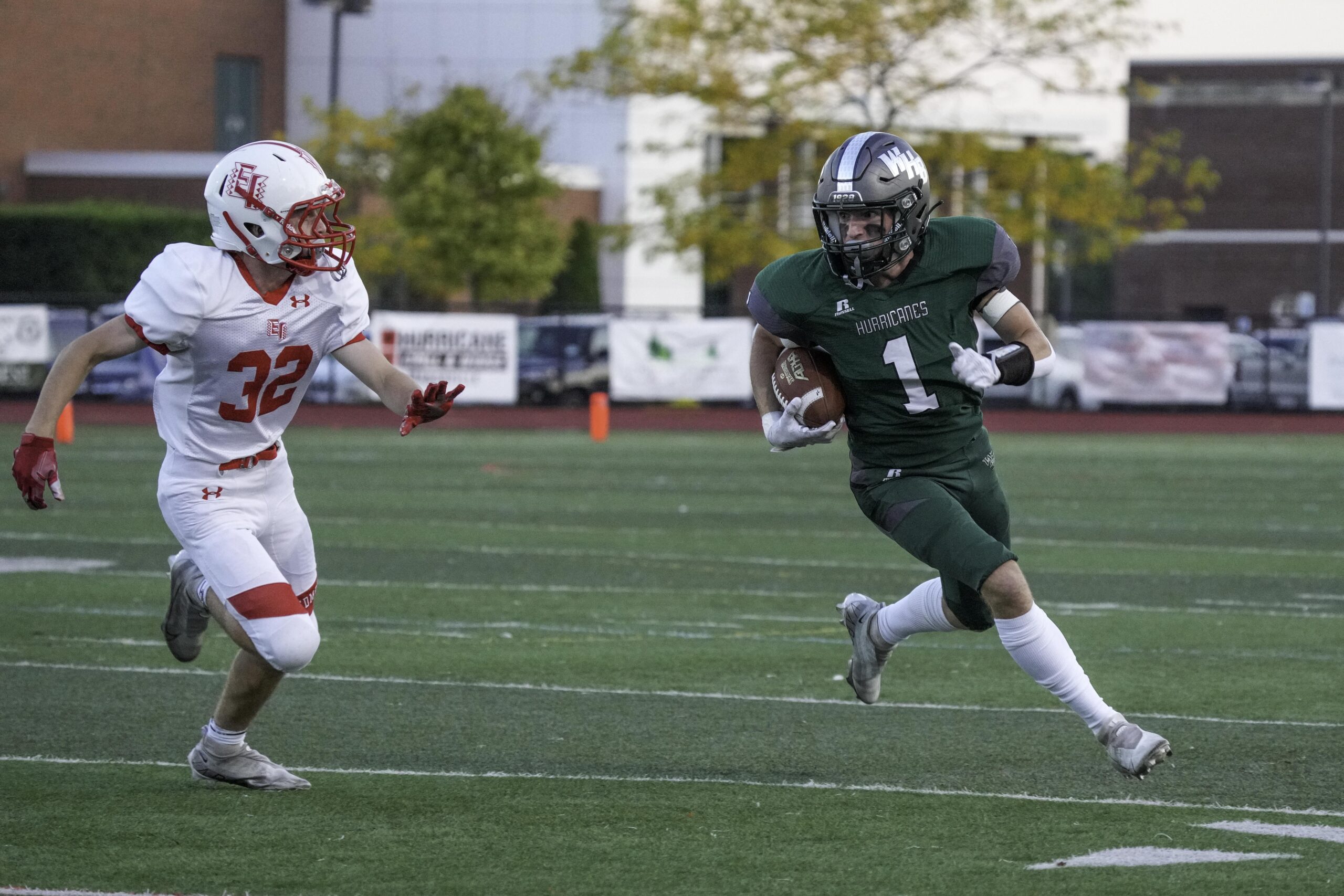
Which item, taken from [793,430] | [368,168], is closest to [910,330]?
[793,430]

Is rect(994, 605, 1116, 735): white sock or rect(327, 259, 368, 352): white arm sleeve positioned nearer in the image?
rect(994, 605, 1116, 735): white sock

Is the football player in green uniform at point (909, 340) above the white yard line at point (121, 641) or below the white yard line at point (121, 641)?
above

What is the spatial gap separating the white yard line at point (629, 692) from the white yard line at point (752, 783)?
1.35 meters

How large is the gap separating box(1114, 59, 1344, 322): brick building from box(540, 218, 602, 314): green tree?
75.7 feet

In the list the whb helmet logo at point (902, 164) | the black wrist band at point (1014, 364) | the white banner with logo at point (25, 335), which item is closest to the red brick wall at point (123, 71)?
the white banner with logo at point (25, 335)

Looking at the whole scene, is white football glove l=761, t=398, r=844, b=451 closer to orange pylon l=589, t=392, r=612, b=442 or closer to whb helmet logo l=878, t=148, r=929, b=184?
whb helmet logo l=878, t=148, r=929, b=184

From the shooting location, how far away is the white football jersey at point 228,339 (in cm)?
519

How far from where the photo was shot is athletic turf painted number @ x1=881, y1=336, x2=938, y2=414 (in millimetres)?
5637

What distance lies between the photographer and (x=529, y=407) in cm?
2655

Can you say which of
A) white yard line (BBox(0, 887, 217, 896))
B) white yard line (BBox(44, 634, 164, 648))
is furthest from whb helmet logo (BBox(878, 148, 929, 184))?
white yard line (BBox(44, 634, 164, 648))

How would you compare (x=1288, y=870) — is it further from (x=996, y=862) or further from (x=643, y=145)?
(x=643, y=145)

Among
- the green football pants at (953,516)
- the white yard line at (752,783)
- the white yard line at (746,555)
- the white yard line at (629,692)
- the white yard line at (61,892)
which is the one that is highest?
the green football pants at (953,516)

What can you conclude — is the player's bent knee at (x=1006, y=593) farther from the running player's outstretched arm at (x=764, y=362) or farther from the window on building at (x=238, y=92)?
the window on building at (x=238, y=92)

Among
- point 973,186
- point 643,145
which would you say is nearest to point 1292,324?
point 973,186
